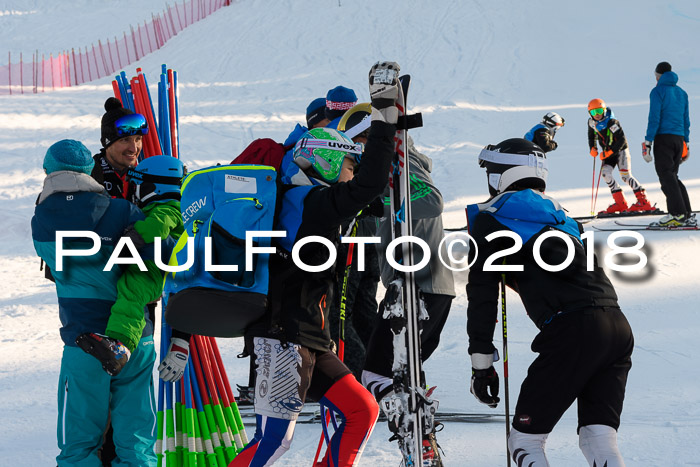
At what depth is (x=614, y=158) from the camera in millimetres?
11000

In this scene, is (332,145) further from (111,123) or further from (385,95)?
(111,123)

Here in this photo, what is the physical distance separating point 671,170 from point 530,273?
22.7ft

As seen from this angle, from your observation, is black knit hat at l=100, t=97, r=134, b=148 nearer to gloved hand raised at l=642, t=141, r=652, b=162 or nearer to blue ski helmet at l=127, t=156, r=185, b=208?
blue ski helmet at l=127, t=156, r=185, b=208

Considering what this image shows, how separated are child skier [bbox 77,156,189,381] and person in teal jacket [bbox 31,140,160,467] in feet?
0.15

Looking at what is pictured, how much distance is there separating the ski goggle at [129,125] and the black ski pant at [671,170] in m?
7.00

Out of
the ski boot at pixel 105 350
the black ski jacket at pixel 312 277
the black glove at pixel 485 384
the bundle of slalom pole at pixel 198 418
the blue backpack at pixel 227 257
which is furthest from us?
the bundle of slalom pole at pixel 198 418

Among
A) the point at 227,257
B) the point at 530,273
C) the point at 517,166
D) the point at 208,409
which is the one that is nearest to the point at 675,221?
the point at 517,166

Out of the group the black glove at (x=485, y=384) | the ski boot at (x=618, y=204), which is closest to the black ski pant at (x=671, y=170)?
the ski boot at (x=618, y=204)

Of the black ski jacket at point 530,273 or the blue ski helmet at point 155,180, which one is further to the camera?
the blue ski helmet at point 155,180

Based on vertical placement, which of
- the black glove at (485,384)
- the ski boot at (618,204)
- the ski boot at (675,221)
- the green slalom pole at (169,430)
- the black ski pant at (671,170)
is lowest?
the green slalom pole at (169,430)

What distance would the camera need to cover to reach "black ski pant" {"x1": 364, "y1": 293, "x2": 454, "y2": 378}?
166 inches

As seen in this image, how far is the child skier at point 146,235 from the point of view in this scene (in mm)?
3520

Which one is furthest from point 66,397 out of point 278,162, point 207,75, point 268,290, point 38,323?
point 207,75

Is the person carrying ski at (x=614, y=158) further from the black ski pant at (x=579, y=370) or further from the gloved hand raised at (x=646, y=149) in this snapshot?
the black ski pant at (x=579, y=370)
